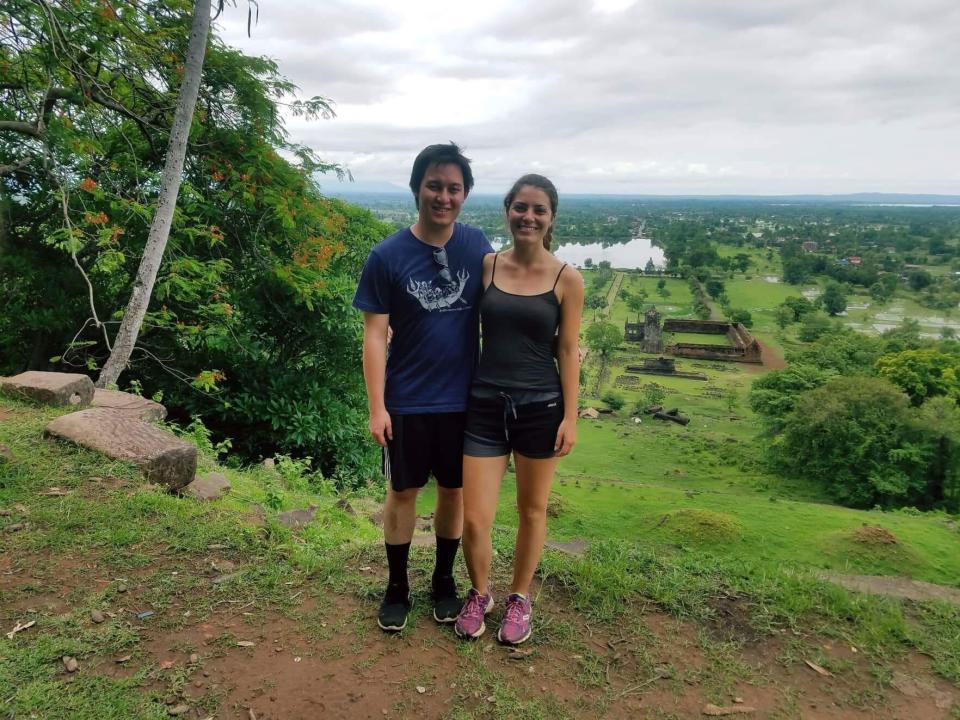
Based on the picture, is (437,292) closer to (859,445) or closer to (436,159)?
(436,159)

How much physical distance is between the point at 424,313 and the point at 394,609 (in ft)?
4.24

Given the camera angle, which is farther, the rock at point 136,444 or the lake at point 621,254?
the lake at point 621,254

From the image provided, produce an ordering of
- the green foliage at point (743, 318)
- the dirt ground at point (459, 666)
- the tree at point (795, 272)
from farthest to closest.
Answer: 1. the tree at point (795, 272)
2. the green foliage at point (743, 318)
3. the dirt ground at point (459, 666)

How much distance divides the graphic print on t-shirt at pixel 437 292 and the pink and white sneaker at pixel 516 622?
1.29 m

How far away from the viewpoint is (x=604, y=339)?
44.4 metres

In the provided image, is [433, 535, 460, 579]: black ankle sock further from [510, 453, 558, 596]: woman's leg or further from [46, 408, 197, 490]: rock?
[46, 408, 197, 490]: rock

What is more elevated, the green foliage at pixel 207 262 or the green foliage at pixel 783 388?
the green foliage at pixel 207 262

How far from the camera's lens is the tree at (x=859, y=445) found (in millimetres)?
18578

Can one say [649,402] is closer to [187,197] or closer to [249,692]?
[187,197]

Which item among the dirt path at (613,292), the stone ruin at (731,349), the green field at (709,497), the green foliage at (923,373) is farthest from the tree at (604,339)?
the green foliage at (923,373)

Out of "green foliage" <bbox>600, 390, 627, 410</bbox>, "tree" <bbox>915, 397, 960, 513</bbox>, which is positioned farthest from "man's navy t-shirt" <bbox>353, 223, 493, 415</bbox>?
"green foliage" <bbox>600, 390, 627, 410</bbox>

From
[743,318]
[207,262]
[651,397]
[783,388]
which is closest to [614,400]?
[651,397]

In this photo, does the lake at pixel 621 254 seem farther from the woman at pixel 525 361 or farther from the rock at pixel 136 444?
the woman at pixel 525 361

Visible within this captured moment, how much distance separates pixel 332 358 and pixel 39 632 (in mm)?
5996
